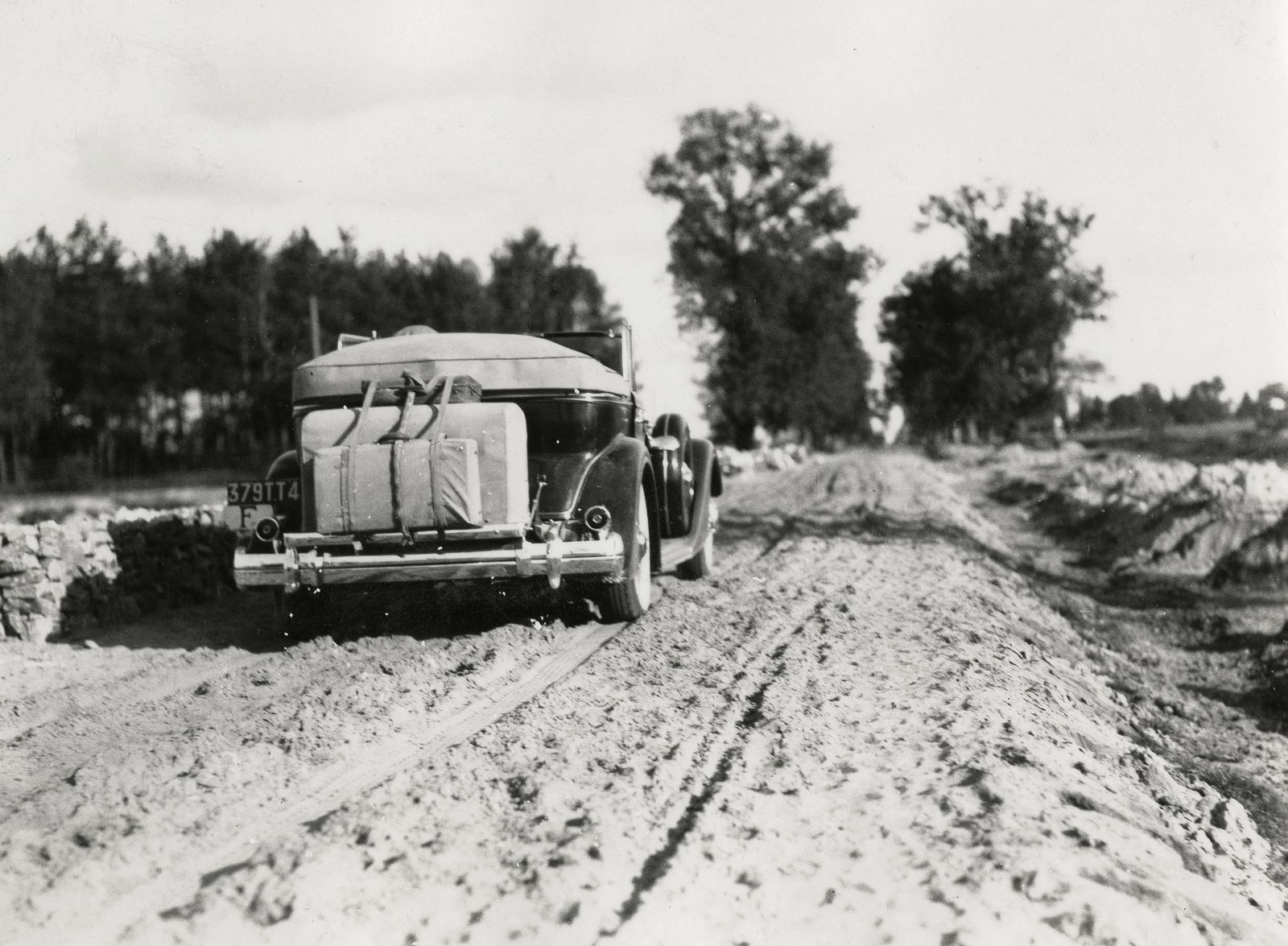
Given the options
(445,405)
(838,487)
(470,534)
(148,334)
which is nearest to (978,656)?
(470,534)

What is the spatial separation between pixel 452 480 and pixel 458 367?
1201mm

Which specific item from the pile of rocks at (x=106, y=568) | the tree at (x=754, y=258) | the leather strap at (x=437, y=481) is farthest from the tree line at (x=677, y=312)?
the leather strap at (x=437, y=481)

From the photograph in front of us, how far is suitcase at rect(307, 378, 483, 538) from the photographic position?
6.77 metres

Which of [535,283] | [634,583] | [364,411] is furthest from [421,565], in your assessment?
[535,283]

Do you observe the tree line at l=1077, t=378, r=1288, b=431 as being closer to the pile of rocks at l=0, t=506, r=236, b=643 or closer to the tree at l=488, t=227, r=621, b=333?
the pile of rocks at l=0, t=506, r=236, b=643

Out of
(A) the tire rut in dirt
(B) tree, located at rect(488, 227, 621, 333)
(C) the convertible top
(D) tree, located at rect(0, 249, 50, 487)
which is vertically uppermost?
(B) tree, located at rect(488, 227, 621, 333)

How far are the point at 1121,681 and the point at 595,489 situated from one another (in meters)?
3.80

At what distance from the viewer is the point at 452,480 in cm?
677

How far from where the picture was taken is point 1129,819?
13.5 feet

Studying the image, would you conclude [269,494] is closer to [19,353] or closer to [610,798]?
[610,798]

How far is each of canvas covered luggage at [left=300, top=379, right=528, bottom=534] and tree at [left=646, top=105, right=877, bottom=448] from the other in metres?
39.7

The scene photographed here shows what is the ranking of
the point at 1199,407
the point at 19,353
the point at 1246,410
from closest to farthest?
the point at 1246,410 < the point at 19,353 < the point at 1199,407

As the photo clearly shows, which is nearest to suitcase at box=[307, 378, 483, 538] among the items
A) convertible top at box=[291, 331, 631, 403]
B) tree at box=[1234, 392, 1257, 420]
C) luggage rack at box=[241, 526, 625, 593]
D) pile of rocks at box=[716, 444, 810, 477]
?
luggage rack at box=[241, 526, 625, 593]

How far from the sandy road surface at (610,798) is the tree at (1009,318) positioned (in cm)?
4617
